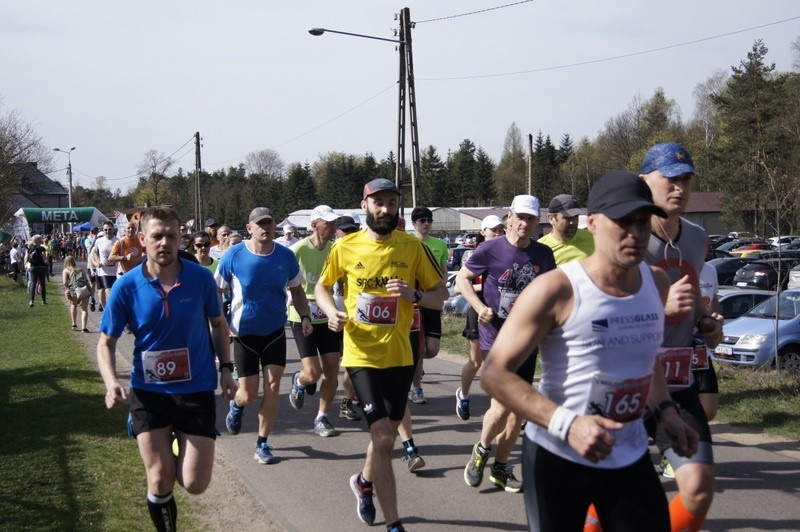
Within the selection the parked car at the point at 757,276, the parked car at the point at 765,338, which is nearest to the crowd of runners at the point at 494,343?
the parked car at the point at 765,338

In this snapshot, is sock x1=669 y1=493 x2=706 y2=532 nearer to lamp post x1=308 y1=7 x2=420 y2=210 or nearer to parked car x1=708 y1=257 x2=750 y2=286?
lamp post x1=308 y1=7 x2=420 y2=210

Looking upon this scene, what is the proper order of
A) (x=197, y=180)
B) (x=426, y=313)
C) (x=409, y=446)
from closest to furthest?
(x=409, y=446) < (x=426, y=313) < (x=197, y=180)

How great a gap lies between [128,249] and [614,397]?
12535 mm

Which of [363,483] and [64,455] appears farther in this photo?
[64,455]

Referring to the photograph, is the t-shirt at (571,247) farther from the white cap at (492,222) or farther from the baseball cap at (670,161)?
the baseball cap at (670,161)

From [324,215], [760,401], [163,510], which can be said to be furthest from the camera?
[760,401]

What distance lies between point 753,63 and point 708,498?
172 feet

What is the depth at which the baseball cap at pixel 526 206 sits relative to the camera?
6.73 meters

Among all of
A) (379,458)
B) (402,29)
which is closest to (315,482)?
(379,458)

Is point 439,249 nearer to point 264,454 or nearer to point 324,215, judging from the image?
point 324,215

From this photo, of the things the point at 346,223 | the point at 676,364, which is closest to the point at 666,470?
the point at 676,364

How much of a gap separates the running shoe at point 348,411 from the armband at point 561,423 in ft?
21.0

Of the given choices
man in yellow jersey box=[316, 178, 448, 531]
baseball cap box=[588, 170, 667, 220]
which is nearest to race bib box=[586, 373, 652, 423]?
baseball cap box=[588, 170, 667, 220]

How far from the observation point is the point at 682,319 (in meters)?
4.12
